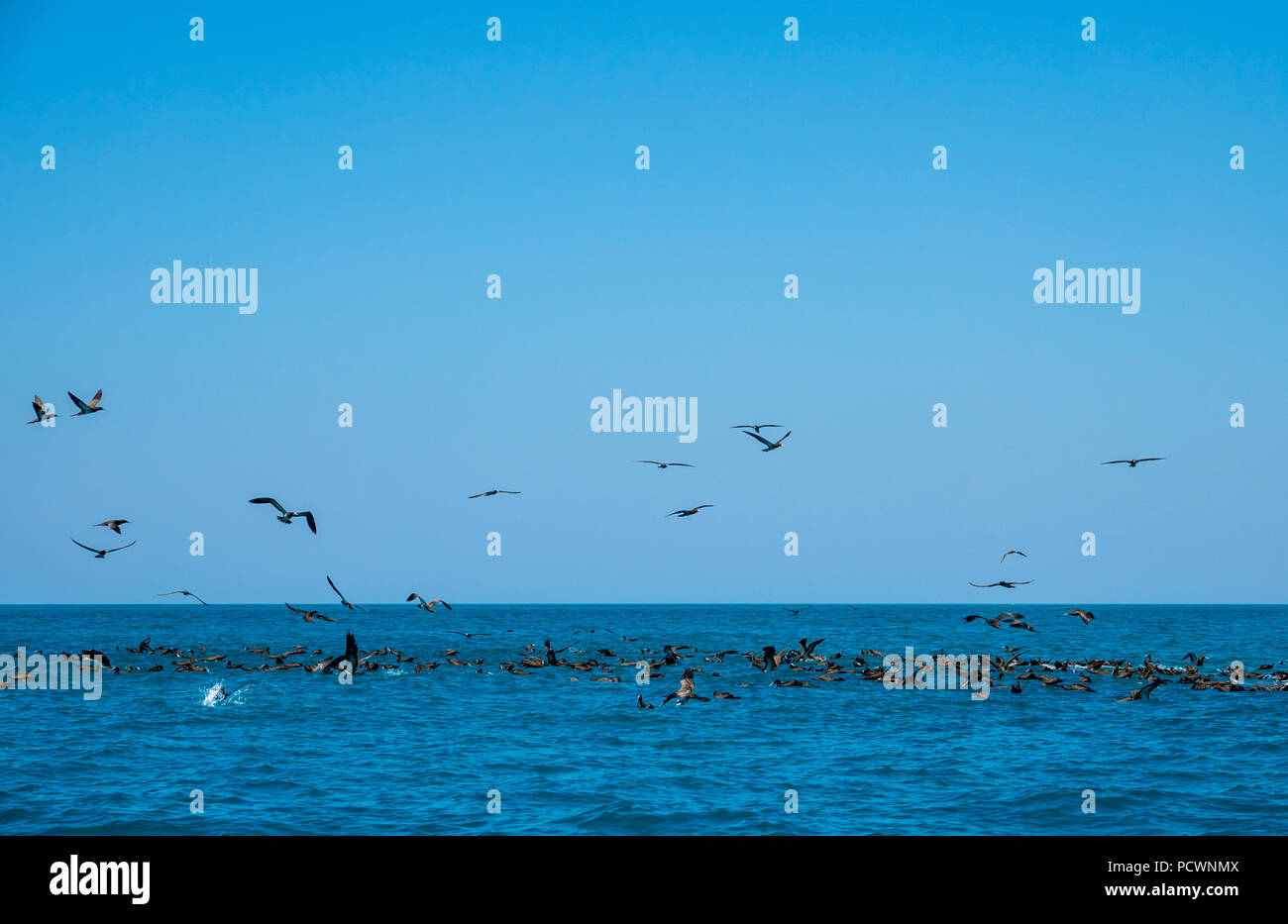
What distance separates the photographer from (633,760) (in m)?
28.3

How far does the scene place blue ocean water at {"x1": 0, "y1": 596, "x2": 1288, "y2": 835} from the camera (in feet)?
71.1

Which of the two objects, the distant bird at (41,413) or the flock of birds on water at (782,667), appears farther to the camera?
the flock of birds on water at (782,667)

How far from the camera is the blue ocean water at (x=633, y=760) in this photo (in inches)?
853

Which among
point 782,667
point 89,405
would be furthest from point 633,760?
point 782,667

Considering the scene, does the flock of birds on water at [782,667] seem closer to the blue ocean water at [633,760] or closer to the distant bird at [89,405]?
the blue ocean water at [633,760]

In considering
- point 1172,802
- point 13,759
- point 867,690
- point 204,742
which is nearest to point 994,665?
point 867,690

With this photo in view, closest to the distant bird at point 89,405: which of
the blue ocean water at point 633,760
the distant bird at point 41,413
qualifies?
the distant bird at point 41,413

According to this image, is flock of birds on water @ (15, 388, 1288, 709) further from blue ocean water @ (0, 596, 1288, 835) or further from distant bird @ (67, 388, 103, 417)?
distant bird @ (67, 388, 103, 417)

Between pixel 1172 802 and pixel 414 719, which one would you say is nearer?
pixel 1172 802

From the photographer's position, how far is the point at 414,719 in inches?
1442

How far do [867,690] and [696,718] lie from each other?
12.2m

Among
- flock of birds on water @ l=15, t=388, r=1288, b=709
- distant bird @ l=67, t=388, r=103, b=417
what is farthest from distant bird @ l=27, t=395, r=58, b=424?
flock of birds on water @ l=15, t=388, r=1288, b=709
